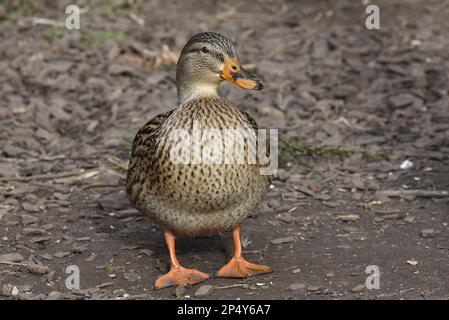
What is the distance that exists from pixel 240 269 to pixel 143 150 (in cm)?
92

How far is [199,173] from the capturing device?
5.24m

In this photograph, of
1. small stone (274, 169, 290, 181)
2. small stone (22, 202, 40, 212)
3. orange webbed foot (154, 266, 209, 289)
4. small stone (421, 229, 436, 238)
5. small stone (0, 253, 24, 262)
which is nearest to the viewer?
orange webbed foot (154, 266, 209, 289)

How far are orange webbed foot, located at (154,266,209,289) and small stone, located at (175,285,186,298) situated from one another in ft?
0.20

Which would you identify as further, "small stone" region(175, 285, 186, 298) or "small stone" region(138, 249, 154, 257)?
"small stone" region(138, 249, 154, 257)

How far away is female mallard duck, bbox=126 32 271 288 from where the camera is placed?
5.29 meters

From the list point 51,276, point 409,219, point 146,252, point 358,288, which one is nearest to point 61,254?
point 51,276

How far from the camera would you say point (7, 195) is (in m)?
6.77

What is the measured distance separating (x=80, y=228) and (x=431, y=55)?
422 centimetres

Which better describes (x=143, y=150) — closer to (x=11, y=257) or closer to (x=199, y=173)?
(x=199, y=173)

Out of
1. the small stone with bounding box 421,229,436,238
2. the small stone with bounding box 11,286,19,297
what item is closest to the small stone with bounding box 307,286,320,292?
the small stone with bounding box 421,229,436,238

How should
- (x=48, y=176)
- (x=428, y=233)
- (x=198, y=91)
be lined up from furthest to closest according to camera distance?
(x=48, y=176) → (x=428, y=233) → (x=198, y=91)

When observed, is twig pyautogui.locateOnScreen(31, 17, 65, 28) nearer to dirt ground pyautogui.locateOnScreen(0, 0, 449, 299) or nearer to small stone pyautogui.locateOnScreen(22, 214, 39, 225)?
dirt ground pyautogui.locateOnScreen(0, 0, 449, 299)

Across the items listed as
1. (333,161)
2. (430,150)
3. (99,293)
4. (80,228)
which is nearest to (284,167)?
(333,161)

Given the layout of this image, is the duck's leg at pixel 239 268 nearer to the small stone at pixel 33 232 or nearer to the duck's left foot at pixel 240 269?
the duck's left foot at pixel 240 269
